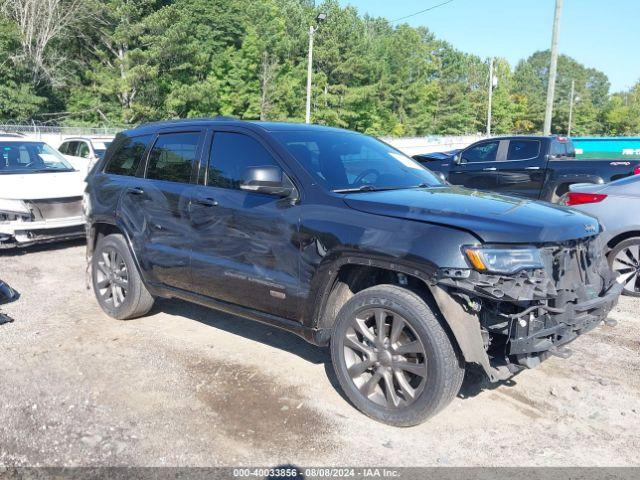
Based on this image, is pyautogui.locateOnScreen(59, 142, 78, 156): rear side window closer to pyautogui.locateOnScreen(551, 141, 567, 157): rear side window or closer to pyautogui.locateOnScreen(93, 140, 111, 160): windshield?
pyautogui.locateOnScreen(93, 140, 111, 160): windshield

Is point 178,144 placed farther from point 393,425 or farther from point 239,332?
point 393,425

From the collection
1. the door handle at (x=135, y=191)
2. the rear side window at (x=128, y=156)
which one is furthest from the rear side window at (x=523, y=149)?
the door handle at (x=135, y=191)

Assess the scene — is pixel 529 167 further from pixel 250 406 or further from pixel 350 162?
pixel 250 406

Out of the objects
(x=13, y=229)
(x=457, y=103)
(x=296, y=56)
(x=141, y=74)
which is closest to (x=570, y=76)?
(x=457, y=103)

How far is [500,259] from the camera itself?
3346 mm

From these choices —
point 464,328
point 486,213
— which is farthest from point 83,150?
point 464,328

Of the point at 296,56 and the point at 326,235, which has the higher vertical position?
the point at 296,56

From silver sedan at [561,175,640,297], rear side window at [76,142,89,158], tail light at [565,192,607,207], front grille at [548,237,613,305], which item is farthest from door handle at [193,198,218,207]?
rear side window at [76,142,89,158]

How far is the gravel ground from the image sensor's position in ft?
11.3

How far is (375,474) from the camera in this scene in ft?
10.6

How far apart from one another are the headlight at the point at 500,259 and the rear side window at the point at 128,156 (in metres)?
3.41

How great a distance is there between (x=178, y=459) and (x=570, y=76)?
464 feet

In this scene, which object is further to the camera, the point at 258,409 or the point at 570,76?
the point at 570,76

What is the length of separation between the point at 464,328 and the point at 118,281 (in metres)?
3.57
